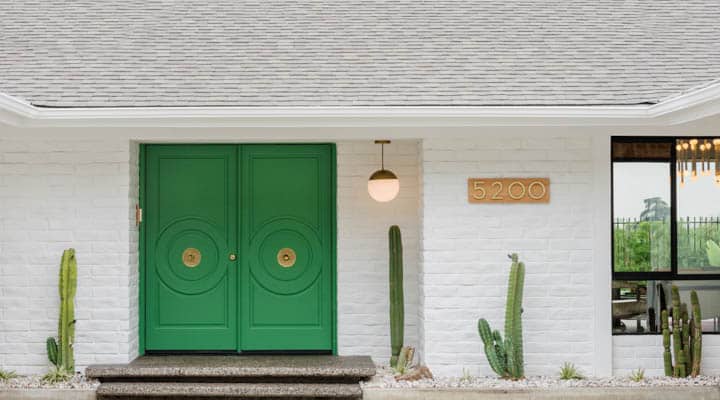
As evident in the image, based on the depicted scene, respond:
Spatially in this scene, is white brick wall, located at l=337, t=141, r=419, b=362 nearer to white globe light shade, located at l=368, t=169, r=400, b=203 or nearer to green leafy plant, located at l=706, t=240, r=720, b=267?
white globe light shade, located at l=368, t=169, r=400, b=203

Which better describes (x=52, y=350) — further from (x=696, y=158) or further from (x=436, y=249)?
(x=696, y=158)

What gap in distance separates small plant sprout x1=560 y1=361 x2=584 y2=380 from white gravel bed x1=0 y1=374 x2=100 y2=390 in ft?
13.3

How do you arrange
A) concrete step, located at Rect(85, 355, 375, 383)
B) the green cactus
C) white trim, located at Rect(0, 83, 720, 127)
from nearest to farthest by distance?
white trim, located at Rect(0, 83, 720, 127), concrete step, located at Rect(85, 355, 375, 383), the green cactus

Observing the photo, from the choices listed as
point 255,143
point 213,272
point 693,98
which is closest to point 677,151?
point 693,98

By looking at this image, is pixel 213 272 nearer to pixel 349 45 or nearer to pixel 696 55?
pixel 349 45

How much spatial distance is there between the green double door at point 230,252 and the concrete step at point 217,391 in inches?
41.1

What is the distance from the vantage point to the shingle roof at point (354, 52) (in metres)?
8.03

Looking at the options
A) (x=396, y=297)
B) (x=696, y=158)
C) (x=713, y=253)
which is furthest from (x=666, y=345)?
(x=396, y=297)

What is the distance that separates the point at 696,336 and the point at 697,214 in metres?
1.16

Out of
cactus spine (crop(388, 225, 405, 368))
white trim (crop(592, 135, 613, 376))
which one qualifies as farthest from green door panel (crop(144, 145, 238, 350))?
white trim (crop(592, 135, 613, 376))

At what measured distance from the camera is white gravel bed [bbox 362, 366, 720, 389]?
7.67m

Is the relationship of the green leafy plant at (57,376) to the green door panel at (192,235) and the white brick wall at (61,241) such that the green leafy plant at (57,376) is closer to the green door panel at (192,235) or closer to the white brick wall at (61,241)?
the white brick wall at (61,241)

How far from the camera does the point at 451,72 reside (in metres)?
8.45

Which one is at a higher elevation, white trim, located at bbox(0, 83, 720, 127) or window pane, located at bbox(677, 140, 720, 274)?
white trim, located at bbox(0, 83, 720, 127)
